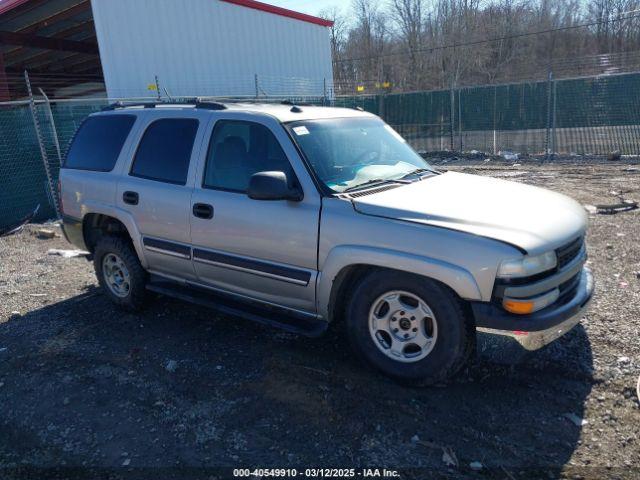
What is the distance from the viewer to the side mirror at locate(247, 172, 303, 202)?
3584 millimetres

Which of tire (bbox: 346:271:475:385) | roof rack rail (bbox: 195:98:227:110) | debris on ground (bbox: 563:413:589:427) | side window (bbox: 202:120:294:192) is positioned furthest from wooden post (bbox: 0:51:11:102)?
debris on ground (bbox: 563:413:589:427)

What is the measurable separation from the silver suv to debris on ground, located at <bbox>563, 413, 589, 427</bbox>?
1.66 ft

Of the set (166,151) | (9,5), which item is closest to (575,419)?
(166,151)

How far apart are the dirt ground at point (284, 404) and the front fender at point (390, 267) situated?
718 mm

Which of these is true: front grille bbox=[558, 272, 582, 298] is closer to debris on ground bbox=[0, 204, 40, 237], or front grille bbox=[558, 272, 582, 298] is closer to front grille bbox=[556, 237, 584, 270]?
front grille bbox=[556, 237, 584, 270]

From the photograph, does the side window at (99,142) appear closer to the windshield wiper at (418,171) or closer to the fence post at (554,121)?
the windshield wiper at (418,171)

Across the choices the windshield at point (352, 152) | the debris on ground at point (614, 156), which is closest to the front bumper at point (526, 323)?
the windshield at point (352, 152)

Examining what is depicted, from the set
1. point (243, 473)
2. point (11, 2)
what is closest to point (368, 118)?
point (243, 473)

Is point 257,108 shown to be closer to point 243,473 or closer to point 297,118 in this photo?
point 297,118

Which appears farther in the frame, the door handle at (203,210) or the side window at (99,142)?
the side window at (99,142)

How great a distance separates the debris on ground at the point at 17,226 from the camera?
9.39 metres

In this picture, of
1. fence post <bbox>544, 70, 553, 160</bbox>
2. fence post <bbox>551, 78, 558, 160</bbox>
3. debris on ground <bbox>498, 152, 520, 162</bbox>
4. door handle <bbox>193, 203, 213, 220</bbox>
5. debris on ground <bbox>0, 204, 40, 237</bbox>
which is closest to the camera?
door handle <bbox>193, 203, 213, 220</bbox>

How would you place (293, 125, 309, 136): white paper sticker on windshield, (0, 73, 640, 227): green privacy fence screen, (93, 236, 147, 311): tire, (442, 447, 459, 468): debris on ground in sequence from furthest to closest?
(0, 73, 640, 227): green privacy fence screen < (93, 236, 147, 311): tire < (293, 125, 309, 136): white paper sticker on windshield < (442, 447, 459, 468): debris on ground

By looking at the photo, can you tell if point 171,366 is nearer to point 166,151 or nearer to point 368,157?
point 166,151
